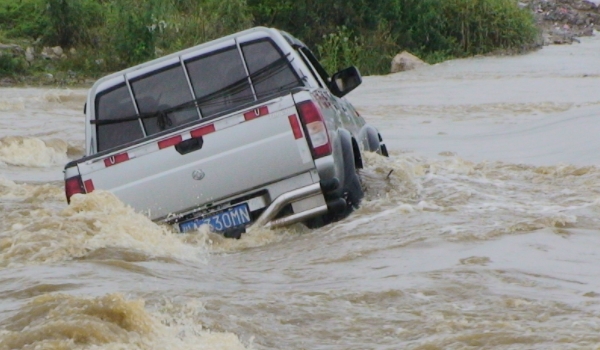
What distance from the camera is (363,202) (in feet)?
26.6

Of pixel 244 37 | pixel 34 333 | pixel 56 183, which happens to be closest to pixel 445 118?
pixel 56 183

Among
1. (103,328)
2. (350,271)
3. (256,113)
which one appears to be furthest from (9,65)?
(103,328)

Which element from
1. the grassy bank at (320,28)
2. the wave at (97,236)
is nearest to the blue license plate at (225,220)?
the wave at (97,236)

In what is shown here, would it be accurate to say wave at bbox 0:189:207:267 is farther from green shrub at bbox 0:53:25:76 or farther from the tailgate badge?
green shrub at bbox 0:53:25:76

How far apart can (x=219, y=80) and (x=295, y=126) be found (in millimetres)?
1293

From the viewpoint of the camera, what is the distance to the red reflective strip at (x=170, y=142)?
23.0ft

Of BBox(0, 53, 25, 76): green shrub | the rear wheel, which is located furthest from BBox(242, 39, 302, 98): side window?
BBox(0, 53, 25, 76): green shrub

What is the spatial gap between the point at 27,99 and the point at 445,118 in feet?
33.9

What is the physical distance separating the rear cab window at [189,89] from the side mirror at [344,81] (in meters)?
0.90

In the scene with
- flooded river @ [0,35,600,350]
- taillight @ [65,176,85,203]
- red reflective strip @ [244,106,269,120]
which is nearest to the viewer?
flooded river @ [0,35,600,350]

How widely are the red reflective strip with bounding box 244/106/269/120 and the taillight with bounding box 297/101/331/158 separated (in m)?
0.21

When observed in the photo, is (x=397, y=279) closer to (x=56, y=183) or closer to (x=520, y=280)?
(x=520, y=280)

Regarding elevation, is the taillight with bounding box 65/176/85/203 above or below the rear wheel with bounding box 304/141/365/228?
above

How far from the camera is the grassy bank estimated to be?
30391mm
